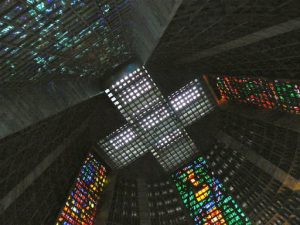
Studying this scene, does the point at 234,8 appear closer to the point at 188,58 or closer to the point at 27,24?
the point at 27,24

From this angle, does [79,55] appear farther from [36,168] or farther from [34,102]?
[36,168]

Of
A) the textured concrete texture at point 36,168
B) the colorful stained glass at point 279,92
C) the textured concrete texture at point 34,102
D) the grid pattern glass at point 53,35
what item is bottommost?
the colorful stained glass at point 279,92

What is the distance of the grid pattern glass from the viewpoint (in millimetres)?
21688

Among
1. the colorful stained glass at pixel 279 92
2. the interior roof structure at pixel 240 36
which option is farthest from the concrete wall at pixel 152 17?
the colorful stained glass at pixel 279 92

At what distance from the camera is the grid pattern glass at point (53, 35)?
21688mm

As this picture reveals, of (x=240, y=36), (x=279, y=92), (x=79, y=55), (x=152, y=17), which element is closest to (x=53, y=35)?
(x=152, y=17)

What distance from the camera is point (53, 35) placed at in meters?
26.8

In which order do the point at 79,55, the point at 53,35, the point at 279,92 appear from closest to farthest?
the point at 53,35
the point at 79,55
the point at 279,92

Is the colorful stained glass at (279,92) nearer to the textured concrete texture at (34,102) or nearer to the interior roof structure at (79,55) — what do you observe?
the interior roof structure at (79,55)

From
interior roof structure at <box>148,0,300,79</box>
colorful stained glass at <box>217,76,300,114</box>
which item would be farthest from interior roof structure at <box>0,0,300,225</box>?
colorful stained glass at <box>217,76,300,114</box>

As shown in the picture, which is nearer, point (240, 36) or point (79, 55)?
point (240, 36)

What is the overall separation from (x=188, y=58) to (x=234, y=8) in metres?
21.2

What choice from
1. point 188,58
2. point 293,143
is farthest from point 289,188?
point 188,58

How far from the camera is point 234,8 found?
1001 inches
